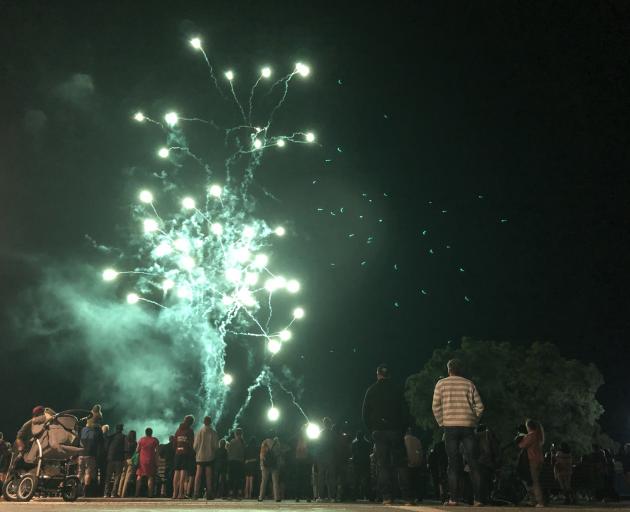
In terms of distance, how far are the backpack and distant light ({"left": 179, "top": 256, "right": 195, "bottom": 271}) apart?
13.7 metres

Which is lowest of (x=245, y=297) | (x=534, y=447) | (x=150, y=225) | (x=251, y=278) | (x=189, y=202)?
(x=534, y=447)

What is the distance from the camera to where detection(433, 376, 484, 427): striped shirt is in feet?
28.9

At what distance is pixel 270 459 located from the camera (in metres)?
14.7

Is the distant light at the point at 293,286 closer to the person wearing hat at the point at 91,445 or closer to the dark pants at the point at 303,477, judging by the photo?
the dark pants at the point at 303,477

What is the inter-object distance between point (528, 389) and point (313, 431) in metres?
33.4

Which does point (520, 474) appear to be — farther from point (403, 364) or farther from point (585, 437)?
point (403, 364)

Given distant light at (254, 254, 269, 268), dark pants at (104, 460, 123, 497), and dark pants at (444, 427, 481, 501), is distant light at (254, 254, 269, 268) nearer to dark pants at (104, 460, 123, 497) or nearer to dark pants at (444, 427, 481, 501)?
dark pants at (104, 460, 123, 497)

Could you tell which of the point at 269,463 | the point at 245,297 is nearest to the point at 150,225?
the point at 245,297

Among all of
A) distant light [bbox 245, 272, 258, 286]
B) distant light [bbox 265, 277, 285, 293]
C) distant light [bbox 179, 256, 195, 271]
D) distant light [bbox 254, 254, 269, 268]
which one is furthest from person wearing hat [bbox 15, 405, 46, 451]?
distant light [bbox 179, 256, 195, 271]

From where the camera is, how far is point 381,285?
232 feet

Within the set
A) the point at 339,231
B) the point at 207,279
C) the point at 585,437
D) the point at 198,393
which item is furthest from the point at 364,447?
the point at 339,231

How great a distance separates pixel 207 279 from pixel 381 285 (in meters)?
44.9

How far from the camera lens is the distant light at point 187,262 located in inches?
1074

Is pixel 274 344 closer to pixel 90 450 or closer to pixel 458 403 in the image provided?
pixel 90 450
